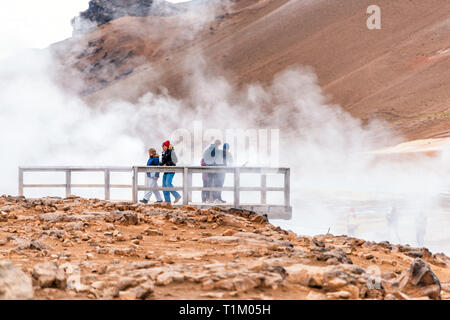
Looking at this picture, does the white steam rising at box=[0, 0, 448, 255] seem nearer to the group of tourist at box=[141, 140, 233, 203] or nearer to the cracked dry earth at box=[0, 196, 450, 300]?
the group of tourist at box=[141, 140, 233, 203]

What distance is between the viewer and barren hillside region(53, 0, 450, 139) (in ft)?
147

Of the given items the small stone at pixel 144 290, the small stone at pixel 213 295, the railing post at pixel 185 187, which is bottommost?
the small stone at pixel 213 295

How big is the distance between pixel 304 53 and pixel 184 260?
57359 millimetres

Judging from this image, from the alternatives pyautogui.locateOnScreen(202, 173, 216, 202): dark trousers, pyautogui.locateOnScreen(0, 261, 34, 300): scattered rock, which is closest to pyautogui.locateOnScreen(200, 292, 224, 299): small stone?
pyautogui.locateOnScreen(0, 261, 34, 300): scattered rock

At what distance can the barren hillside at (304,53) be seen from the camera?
44875 millimetres

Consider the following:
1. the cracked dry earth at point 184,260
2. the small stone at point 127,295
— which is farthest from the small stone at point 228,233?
the small stone at point 127,295

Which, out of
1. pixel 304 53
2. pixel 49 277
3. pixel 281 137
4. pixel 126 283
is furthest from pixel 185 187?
pixel 304 53

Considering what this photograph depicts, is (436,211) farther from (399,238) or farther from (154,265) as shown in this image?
(154,265)

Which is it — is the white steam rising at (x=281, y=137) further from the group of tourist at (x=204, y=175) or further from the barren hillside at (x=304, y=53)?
the group of tourist at (x=204, y=175)

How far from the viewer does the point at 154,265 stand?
19.7 ft

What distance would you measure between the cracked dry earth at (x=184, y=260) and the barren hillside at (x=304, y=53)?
25.7 metres

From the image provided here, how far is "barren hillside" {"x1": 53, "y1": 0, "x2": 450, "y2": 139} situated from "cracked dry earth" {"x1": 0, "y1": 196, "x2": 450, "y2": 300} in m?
25.7

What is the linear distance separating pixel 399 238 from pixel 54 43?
94237 millimetres

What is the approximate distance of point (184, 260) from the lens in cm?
656
